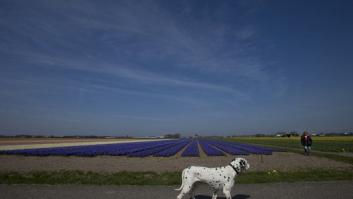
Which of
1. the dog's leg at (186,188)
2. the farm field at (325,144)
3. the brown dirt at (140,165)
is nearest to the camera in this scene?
the dog's leg at (186,188)

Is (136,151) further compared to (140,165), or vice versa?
(136,151)

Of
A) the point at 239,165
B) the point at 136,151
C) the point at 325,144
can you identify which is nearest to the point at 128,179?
the point at 239,165

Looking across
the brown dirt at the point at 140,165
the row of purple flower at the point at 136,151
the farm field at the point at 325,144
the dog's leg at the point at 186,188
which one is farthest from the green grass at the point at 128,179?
the farm field at the point at 325,144

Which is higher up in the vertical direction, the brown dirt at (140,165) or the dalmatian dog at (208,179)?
the dalmatian dog at (208,179)

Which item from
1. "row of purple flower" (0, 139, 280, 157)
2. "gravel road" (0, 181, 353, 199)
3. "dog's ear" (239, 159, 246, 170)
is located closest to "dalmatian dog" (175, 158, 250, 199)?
"dog's ear" (239, 159, 246, 170)

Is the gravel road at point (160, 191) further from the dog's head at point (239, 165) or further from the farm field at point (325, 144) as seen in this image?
the farm field at point (325, 144)

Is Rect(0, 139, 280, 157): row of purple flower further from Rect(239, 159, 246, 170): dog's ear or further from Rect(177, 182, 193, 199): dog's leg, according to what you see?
Rect(177, 182, 193, 199): dog's leg

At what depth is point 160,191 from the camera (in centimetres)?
1076

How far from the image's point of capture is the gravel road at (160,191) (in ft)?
32.2

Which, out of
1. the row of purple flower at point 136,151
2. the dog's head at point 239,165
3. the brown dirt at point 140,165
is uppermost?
the dog's head at point 239,165

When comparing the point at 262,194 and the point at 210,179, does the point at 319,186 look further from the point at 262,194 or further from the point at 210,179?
the point at 210,179

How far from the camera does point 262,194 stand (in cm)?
1025

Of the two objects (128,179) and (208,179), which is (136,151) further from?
(208,179)

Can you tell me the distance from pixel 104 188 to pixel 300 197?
7.10 m
